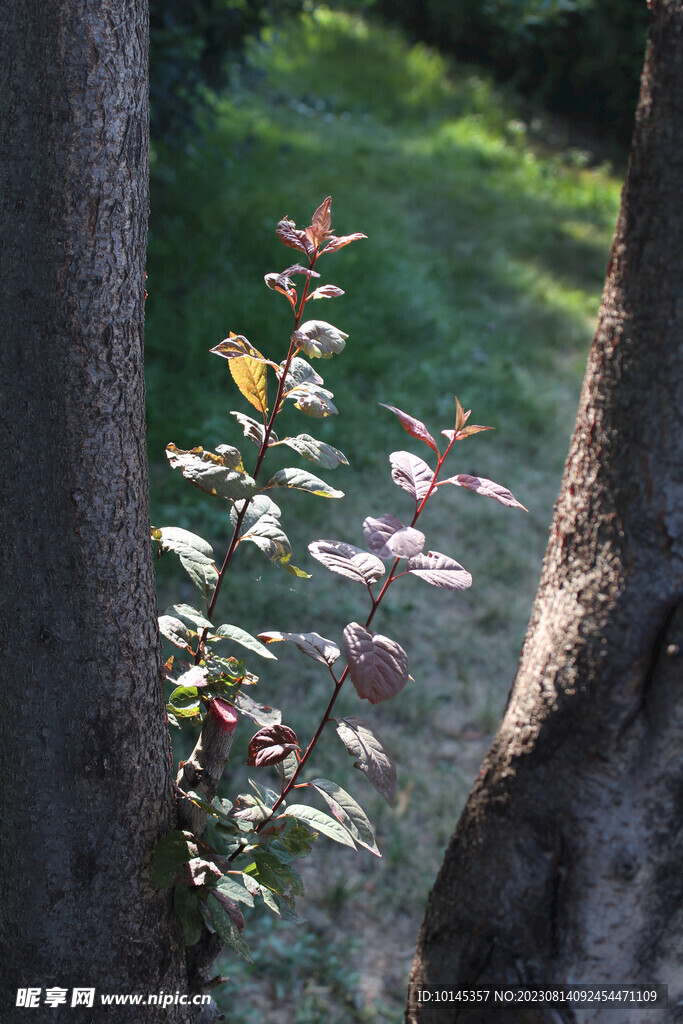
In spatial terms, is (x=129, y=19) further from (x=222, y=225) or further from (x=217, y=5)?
(x=222, y=225)

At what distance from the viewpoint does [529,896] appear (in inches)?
40.2

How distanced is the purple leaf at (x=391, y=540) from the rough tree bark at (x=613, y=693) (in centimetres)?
18

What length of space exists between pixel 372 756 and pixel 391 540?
294mm

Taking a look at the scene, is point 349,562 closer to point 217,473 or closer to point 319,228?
point 217,473

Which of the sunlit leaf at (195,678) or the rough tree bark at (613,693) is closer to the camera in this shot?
the rough tree bark at (613,693)

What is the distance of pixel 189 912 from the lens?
1.16 meters

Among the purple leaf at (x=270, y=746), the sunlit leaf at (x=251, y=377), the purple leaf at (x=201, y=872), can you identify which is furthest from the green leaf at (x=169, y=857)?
the sunlit leaf at (x=251, y=377)

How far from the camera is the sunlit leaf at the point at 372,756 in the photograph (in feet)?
3.65

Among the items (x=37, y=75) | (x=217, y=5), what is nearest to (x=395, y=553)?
(x=37, y=75)

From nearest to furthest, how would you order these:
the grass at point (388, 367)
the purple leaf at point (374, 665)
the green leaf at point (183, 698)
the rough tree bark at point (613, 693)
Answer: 1. the rough tree bark at point (613, 693)
2. the purple leaf at point (374, 665)
3. the green leaf at point (183, 698)
4. the grass at point (388, 367)

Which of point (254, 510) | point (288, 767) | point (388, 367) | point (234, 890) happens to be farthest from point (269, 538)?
point (388, 367)

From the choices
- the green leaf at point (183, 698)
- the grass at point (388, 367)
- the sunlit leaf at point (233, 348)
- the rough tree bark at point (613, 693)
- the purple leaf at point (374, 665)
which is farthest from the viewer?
the grass at point (388, 367)

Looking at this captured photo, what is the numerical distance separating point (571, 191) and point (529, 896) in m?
8.17

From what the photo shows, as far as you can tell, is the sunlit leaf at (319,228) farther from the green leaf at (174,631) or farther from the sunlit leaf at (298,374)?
the green leaf at (174,631)
